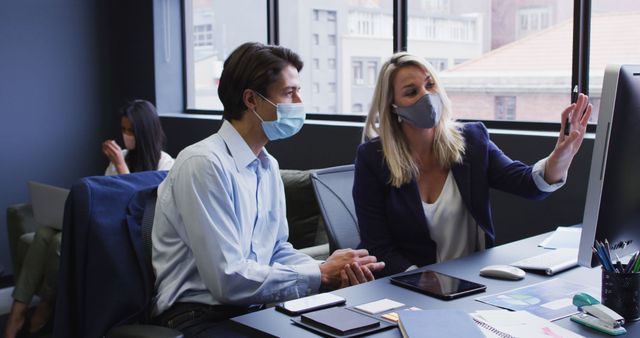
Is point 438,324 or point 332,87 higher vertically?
point 332,87

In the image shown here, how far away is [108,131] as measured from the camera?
513 centimetres

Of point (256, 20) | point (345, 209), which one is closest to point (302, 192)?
point (345, 209)

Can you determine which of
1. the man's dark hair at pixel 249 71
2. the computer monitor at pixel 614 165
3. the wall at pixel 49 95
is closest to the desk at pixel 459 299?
the computer monitor at pixel 614 165

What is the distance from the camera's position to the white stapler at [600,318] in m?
1.35

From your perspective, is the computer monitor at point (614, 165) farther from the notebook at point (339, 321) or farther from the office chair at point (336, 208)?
the office chair at point (336, 208)

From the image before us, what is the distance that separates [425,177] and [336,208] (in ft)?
1.32

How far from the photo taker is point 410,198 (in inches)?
88.4

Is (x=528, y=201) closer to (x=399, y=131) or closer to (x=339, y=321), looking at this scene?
(x=399, y=131)

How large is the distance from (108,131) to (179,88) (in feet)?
1.99

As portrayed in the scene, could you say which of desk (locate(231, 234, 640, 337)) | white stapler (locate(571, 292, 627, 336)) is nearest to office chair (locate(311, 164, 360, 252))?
desk (locate(231, 234, 640, 337))

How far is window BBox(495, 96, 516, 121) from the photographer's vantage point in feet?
10.5

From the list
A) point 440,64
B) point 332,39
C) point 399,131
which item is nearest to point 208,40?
point 332,39

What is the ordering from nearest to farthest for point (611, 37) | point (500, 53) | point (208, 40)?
point (611, 37)
point (500, 53)
point (208, 40)

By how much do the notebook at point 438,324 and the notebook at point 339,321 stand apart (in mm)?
69
